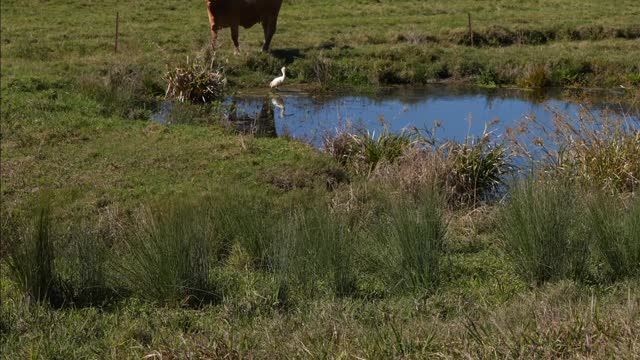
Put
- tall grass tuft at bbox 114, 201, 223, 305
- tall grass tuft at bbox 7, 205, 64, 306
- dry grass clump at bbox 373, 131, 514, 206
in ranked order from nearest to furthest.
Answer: tall grass tuft at bbox 114, 201, 223, 305, tall grass tuft at bbox 7, 205, 64, 306, dry grass clump at bbox 373, 131, 514, 206

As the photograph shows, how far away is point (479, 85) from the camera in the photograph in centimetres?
2108

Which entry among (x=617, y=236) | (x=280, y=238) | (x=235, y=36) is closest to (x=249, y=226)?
(x=280, y=238)

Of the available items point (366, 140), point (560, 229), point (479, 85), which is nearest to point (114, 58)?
point (479, 85)

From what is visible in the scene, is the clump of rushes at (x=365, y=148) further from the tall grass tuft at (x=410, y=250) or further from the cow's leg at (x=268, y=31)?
the cow's leg at (x=268, y=31)

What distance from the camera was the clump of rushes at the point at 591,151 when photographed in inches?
401

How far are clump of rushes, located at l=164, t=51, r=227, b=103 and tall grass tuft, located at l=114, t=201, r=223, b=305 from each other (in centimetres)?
1060

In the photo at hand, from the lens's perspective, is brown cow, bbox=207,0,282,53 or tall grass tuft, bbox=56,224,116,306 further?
brown cow, bbox=207,0,282,53

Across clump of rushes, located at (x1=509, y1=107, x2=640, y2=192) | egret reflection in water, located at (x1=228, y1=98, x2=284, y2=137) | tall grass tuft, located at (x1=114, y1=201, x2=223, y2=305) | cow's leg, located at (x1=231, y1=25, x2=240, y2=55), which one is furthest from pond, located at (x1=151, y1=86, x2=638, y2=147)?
tall grass tuft, located at (x1=114, y1=201, x2=223, y2=305)

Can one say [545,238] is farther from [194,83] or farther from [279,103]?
[279,103]

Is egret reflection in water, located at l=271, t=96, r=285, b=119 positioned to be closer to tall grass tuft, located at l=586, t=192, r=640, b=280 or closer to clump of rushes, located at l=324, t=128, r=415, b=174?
clump of rushes, located at l=324, t=128, r=415, b=174

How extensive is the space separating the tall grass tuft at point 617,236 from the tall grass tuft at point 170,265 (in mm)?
2788

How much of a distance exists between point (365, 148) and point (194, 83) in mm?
5597

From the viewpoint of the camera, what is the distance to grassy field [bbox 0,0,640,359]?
5414mm

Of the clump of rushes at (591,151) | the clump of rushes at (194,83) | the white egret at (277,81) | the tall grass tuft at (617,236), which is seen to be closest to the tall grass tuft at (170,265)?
the tall grass tuft at (617,236)
